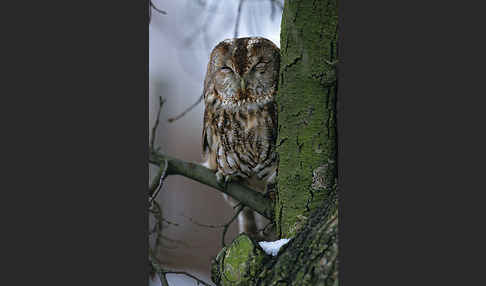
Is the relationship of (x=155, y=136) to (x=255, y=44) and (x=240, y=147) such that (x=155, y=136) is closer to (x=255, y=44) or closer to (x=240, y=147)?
(x=240, y=147)

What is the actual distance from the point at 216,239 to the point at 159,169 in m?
0.42

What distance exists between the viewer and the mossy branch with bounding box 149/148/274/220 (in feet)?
8.01

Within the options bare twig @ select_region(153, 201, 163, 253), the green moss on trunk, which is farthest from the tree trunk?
bare twig @ select_region(153, 201, 163, 253)

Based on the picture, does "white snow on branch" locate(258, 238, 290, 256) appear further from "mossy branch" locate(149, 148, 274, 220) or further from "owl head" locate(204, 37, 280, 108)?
"owl head" locate(204, 37, 280, 108)

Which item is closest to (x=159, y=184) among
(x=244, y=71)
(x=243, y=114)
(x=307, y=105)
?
(x=243, y=114)

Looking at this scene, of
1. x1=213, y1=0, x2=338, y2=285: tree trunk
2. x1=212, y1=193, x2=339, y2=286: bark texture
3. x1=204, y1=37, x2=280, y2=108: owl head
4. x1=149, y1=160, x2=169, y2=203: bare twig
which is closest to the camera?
x1=212, y1=193, x2=339, y2=286: bark texture

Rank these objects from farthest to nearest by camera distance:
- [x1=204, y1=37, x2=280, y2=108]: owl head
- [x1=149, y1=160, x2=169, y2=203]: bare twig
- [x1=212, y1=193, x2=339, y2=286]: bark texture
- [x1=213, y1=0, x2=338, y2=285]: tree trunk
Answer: [x1=149, y1=160, x2=169, y2=203]: bare twig < [x1=204, y1=37, x2=280, y2=108]: owl head < [x1=213, y1=0, x2=338, y2=285]: tree trunk < [x1=212, y1=193, x2=339, y2=286]: bark texture

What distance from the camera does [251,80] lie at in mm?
2389

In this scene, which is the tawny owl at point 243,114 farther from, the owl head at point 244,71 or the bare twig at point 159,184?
the bare twig at point 159,184

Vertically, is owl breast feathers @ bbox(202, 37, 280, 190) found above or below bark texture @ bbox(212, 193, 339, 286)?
above

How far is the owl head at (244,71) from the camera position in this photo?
2328 mm

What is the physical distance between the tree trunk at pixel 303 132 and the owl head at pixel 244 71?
71 millimetres

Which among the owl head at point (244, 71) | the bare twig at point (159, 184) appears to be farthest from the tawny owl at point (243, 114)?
the bare twig at point (159, 184)

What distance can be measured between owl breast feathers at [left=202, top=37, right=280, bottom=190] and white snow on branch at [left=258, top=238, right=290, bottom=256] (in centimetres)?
32
